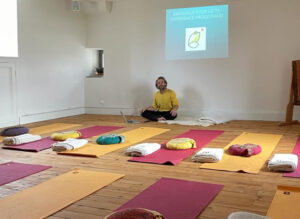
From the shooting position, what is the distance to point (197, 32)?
245 inches

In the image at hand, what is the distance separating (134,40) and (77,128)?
2292 millimetres

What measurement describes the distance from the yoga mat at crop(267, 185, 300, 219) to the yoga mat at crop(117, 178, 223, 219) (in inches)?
14.4

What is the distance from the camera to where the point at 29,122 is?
5.71 m

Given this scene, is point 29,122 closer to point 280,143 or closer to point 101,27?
point 101,27

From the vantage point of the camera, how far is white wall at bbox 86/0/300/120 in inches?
225

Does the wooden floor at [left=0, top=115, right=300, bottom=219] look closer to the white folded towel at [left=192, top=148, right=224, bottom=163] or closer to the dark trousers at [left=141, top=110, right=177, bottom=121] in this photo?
the white folded towel at [left=192, top=148, right=224, bottom=163]

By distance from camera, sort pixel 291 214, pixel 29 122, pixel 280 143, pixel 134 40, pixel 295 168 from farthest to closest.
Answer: pixel 134 40 < pixel 29 122 < pixel 280 143 < pixel 295 168 < pixel 291 214

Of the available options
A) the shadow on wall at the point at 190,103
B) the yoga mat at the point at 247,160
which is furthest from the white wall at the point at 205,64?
the yoga mat at the point at 247,160

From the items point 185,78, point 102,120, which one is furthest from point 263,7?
point 102,120

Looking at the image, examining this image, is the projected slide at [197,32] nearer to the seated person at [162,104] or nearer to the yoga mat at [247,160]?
the seated person at [162,104]

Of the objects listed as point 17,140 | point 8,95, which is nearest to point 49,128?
point 8,95

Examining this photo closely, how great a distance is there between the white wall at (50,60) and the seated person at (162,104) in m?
1.59

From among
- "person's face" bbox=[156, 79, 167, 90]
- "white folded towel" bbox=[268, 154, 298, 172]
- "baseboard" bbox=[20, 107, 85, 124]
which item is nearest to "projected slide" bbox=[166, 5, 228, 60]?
"person's face" bbox=[156, 79, 167, 90]

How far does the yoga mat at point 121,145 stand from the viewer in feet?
11.4
